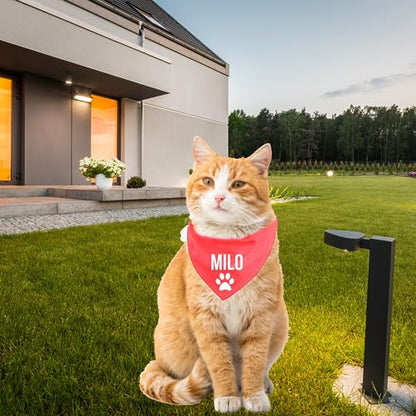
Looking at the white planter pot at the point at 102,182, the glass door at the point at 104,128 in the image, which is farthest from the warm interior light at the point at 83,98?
the white planter pot at the point at 102,182

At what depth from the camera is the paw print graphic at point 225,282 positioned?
4.10ft

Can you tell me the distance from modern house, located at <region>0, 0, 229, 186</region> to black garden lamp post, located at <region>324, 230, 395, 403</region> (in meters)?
9.57

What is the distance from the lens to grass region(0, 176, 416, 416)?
171 cm

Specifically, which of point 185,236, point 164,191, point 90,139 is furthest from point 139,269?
point 90,139

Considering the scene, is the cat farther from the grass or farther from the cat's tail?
the grass

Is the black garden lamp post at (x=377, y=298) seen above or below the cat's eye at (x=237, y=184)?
below

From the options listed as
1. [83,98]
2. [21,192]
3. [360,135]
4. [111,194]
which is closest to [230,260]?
[111,194]

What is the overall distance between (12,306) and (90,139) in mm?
10691

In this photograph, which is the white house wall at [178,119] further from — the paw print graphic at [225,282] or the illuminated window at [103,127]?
the paw print graphic at [225,282]

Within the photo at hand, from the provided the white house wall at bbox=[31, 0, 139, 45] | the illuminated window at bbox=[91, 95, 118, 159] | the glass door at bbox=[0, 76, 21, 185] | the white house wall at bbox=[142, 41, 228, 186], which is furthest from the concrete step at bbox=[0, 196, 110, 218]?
the white house wall at bbox=[31, 0, 139, 45]

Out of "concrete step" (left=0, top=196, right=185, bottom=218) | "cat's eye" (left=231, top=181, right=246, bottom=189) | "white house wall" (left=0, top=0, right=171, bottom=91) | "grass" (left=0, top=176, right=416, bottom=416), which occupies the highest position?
"white house wall" (left=0, top=0, right=171, bottom=91)

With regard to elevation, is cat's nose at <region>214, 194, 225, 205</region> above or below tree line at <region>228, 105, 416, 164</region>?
below

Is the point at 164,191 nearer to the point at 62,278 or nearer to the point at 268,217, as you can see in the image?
the point at 62,278

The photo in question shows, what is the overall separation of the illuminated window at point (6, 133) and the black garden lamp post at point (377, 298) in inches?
453
